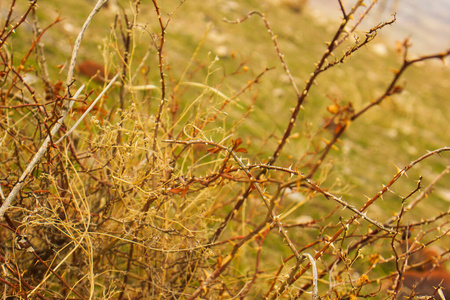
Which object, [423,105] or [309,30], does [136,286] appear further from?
[309,30]

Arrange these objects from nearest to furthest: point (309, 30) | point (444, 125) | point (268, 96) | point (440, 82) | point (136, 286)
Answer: point (136, 286), point (268, 96), point (444, 125), point (309, 30), point (440, 82)

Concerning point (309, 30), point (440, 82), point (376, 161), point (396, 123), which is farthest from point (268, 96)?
point (440, 82)

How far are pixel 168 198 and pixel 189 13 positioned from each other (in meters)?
7.73

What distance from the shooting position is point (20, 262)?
1.64 metres

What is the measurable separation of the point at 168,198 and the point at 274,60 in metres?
7.28

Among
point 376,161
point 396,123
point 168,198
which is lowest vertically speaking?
point 168,198

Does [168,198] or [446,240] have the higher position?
[446,240]

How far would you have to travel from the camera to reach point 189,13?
28.3ft

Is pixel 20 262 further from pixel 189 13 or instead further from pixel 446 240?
pixel 189 13

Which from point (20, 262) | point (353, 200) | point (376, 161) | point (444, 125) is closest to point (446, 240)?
point (353, 200)

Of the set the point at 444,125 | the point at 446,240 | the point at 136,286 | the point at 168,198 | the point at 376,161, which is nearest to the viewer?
the point at 168,198

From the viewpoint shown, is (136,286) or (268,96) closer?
(136,286)

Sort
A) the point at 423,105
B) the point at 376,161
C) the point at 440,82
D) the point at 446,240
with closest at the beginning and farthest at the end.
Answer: the point at 446,240
the point at 376,161
the point at 423,105
the point at 440,82

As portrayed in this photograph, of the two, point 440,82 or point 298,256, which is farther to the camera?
point 440,82
